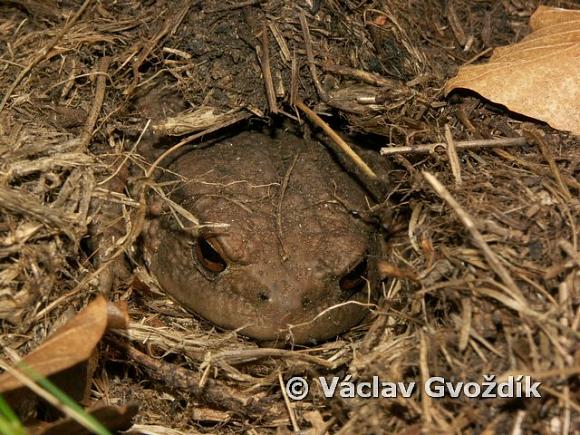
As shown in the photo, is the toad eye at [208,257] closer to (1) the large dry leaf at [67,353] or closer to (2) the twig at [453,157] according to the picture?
(1) the large dry leaf at [67,353]

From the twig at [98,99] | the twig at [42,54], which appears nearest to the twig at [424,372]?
the twig at [98,99]

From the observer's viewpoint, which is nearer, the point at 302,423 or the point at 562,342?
the point at 562,342

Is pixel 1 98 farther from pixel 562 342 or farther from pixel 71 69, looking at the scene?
pixel 562 342

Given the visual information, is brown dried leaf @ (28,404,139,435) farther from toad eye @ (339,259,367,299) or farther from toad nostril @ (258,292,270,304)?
toad eye @ (339,259,367,299)

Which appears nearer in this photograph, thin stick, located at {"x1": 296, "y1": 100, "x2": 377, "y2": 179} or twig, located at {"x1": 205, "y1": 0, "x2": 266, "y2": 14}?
thin stick, located at {"x1": 296, "y1": 100, "x2": 377, "y2": 179}

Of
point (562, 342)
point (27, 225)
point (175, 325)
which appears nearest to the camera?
point (562, 342)

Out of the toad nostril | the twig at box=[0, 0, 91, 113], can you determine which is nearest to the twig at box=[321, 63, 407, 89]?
the toad nostril

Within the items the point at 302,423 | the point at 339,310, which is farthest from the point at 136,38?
the point at 302,423
